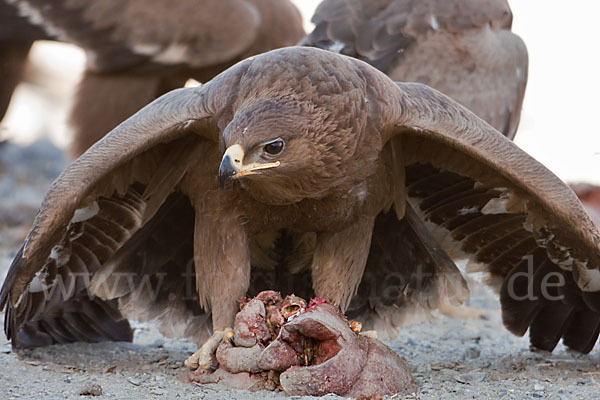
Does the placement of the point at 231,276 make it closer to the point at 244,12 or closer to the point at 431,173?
the point at 431,173

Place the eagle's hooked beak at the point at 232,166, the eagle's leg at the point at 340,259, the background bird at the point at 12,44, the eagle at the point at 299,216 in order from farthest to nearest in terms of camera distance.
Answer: the background bird at the point at 12,44 → the eagle's leg at the point at 340,259 → the eagle at the point at 299,216 → the eagle's hooked beak at the point at 232,166

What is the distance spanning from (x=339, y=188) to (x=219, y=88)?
662 mm

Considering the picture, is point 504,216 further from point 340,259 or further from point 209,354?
point 209,354

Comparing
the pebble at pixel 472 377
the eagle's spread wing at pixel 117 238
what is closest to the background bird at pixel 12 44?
the eagle's spread wing at pixel 117 238

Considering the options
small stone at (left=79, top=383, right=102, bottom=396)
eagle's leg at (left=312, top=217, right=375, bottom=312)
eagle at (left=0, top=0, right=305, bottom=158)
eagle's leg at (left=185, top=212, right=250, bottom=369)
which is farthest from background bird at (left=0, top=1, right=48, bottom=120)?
small stone at (left=79, top=383, right=102, bottom=396)

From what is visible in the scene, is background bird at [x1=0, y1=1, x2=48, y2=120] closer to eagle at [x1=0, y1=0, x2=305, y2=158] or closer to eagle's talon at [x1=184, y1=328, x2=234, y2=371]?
eagle at [x1=0, y1=0, x2=305, y2=158]

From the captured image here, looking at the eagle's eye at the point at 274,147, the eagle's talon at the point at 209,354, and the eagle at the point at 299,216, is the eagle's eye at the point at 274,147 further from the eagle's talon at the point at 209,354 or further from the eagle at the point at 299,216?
the eagle's talon at the point at 209,354

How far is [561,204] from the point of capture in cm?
448

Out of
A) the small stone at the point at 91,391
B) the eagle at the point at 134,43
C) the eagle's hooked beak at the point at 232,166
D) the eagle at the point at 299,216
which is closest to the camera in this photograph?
the eagle's hooked beak at the point at 232,166

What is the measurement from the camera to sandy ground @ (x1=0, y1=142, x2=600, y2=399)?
4.34m

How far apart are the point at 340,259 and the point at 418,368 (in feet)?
2.21

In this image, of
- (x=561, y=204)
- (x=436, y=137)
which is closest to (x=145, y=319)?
(x=436, y=137)

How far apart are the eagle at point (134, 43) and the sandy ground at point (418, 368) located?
2.27m

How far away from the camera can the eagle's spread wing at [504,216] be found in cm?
449
